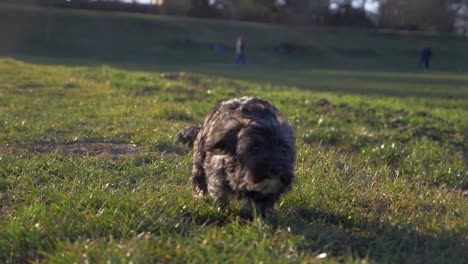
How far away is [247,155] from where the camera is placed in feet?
15.6

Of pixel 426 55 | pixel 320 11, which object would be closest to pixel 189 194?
pixel 426 55

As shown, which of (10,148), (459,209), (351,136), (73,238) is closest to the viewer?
(73,238)

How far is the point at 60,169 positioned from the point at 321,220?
3.17 meters

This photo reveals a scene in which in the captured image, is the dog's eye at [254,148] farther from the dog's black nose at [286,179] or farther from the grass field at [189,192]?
the grass field at [189,192]

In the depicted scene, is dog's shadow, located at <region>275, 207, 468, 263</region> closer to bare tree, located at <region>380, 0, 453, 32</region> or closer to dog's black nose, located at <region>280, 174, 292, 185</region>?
dog's black nose, located at <region>280, 174, 292, 185</region>

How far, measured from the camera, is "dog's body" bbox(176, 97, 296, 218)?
4.70 m

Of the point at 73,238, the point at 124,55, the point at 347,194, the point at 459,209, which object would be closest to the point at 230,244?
Result: the point at 73,238

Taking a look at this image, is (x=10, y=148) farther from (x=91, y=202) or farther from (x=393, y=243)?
(x=393, y=243)

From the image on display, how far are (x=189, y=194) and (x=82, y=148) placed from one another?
303 centimetres

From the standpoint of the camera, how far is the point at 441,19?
7144 centimetres

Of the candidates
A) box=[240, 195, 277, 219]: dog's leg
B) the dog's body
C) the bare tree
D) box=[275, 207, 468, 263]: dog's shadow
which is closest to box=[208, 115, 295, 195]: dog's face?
the dog's body

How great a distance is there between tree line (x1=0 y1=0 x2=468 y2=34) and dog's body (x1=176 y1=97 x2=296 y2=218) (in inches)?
2332

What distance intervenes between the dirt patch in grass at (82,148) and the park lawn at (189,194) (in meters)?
0.03

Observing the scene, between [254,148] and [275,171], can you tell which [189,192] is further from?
[275,171]
